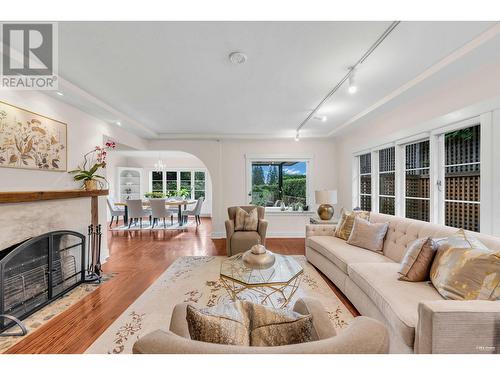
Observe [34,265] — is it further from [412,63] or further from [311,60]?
[412,63]

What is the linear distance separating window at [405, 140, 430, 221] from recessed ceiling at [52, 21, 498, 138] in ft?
3.19

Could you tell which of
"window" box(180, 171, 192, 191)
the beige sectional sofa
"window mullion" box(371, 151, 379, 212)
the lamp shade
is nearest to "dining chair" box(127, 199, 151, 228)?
"window" box(180, 171, 192, 191)

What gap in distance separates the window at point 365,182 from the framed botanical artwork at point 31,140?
16.7 feet

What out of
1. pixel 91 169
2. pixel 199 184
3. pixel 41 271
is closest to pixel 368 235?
pixel 41 271

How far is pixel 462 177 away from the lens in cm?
255

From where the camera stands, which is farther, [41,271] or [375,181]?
[375,181]

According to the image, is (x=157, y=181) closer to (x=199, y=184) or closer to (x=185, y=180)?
(x=185, y=180)

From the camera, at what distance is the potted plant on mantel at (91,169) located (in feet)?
10.6

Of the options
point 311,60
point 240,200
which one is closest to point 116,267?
point 240,200

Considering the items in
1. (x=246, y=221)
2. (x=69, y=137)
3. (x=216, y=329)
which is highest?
(x=69, y=137)

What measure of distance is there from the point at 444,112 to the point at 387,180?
5.11 ft

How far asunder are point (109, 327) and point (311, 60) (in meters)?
3.19

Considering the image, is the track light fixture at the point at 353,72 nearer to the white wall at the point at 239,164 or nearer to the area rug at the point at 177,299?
the white wall at the point at 239,164

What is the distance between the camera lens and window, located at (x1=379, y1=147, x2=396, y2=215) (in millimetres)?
3803
